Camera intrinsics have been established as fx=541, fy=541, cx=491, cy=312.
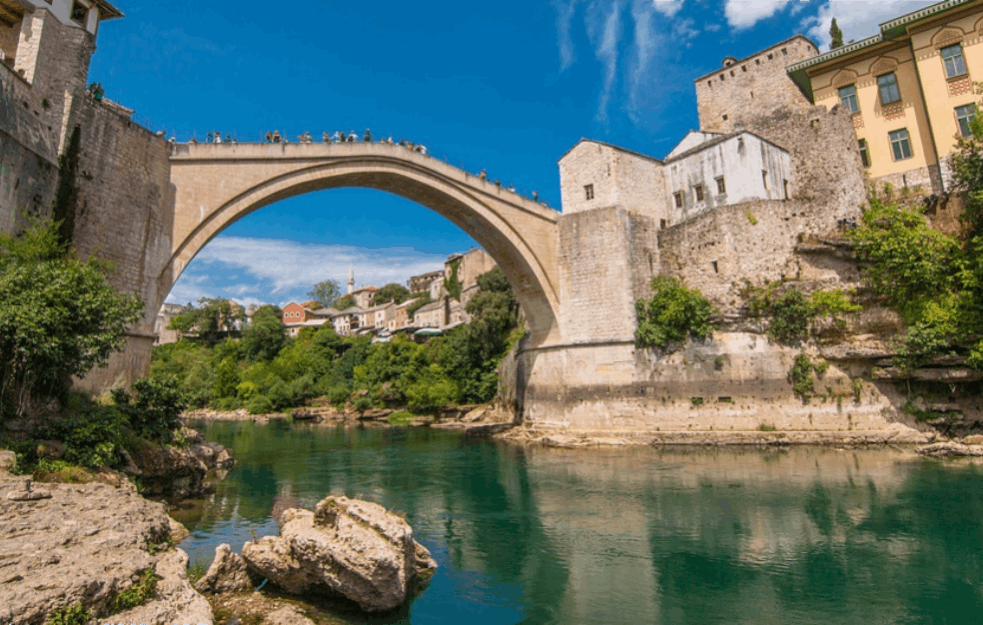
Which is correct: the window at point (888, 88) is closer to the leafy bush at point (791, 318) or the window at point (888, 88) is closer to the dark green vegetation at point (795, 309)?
the dark green vegetation at point (795, 309)

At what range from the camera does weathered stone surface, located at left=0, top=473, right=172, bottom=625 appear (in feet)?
11.7

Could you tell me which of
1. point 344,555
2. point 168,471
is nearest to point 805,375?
point 344,555

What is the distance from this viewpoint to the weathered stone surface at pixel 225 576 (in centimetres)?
557

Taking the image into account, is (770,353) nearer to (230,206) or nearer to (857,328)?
(857,328)

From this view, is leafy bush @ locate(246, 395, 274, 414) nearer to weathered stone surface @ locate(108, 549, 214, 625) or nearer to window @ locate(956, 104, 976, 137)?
weathered stone surface @ locate(108, 549, 214, 625)

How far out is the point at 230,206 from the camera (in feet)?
45.9

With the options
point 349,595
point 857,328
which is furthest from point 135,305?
point 857,328

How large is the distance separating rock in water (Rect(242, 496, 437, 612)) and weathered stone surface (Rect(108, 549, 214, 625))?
1075 mm

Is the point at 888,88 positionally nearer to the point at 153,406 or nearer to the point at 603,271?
the point at 603,271

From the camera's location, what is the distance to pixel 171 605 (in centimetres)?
419

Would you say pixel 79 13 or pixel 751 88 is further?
pixel 751 88

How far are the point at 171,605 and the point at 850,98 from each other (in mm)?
23583

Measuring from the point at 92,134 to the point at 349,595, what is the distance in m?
11.4

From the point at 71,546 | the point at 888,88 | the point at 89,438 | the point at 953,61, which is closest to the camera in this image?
the point at 71,546
